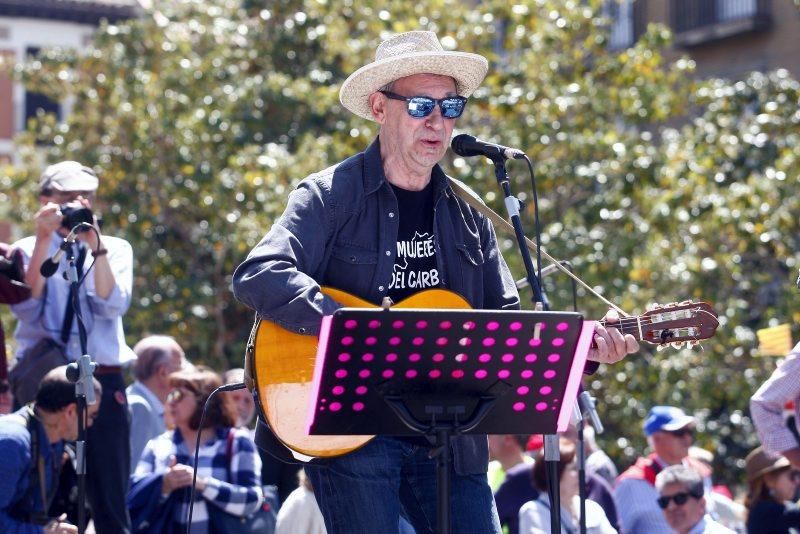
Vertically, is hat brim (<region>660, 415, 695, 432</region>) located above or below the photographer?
below

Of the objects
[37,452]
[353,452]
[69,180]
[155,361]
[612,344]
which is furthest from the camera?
[155,361]

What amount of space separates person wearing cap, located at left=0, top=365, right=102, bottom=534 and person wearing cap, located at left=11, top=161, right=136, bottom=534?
7.4 inches

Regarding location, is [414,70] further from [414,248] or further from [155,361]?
[155,361]

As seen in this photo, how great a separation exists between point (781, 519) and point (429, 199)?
148 inches

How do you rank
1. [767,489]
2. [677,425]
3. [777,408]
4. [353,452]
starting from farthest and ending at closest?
[677,425]
[767,489]
[777,408]
[353,452]

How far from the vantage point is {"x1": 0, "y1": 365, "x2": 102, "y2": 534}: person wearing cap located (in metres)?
6.32

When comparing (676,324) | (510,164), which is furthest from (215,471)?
(510,164)

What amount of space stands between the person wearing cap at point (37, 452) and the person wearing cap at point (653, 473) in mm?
3458

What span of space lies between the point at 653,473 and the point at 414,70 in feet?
15.0

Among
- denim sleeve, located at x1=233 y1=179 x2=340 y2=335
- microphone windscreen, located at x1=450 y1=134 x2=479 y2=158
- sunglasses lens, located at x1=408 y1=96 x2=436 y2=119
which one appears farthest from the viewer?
microphone windscreen, located at x1=450 y1=134 x2=479 y2=158

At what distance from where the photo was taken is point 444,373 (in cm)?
398

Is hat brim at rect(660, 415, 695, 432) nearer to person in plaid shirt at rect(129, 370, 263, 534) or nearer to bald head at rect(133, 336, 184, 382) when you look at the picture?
person in plaid shirt at rect(129, 370, 263, 534)

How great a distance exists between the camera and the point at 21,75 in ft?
56.9

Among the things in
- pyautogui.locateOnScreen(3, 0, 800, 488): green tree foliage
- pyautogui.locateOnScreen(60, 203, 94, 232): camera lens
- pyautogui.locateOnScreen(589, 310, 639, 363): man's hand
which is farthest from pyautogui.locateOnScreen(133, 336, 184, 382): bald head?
pyautogui.locateOnScreen(589, 310, 639, 363): man's hand
